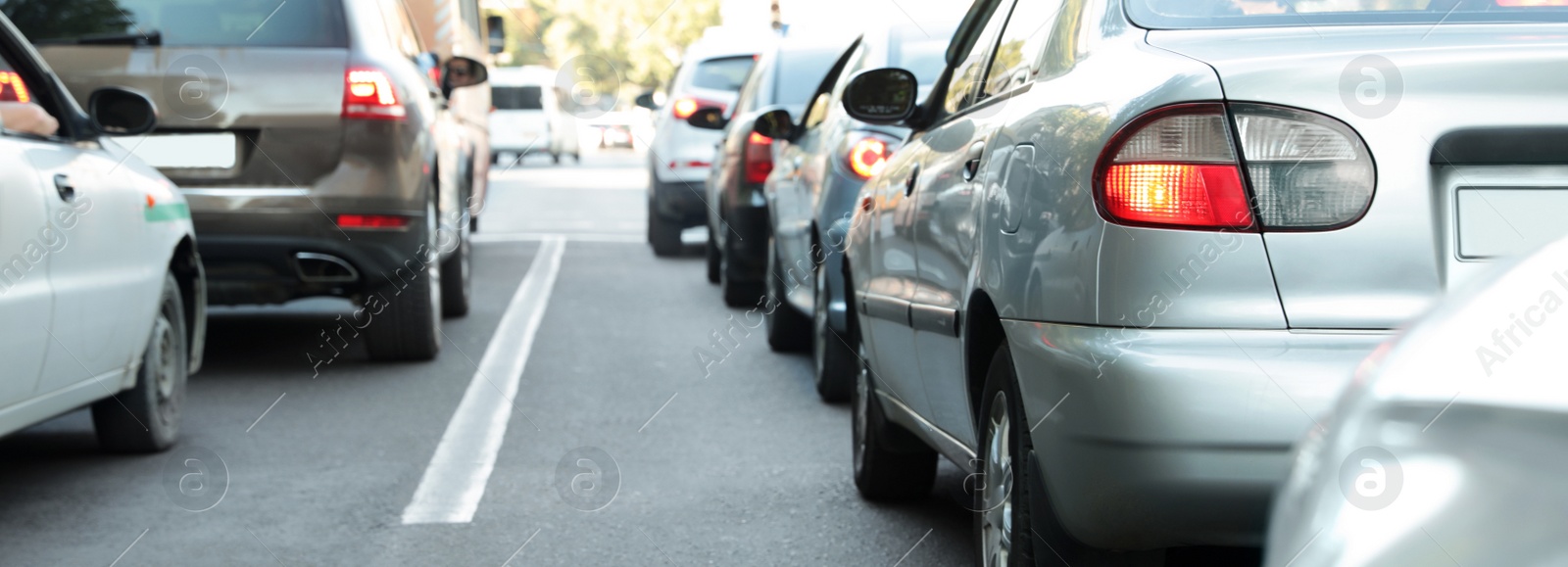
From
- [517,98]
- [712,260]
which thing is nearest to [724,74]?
[712,260]

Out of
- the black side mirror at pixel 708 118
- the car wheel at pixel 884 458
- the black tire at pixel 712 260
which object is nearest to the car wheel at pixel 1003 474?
the car wheel at pixel 884 458

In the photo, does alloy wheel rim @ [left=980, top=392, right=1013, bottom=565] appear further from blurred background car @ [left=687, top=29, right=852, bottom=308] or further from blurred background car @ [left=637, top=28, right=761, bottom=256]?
blurred background car @ [left=637, top=28, right=761, bottom=256]

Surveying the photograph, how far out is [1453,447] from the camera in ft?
4.93

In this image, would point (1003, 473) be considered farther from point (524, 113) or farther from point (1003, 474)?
point (524, 113)

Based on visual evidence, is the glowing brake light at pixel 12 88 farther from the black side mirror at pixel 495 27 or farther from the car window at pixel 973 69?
the black side mirror at pixel 495 27

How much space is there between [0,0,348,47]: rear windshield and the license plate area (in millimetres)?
5533

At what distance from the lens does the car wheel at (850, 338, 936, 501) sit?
5.08 meters

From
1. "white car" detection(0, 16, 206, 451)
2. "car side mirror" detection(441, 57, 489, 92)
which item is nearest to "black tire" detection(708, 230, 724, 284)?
"car side mirror" detection(441, 57, 489, 92)

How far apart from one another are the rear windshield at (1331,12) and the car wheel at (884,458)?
1880mm

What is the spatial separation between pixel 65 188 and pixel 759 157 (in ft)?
16.3

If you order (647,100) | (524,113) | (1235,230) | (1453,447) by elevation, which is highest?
(1453,447)

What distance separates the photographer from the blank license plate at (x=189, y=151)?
734cm

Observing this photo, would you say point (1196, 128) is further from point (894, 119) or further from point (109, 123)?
point (109, 123)

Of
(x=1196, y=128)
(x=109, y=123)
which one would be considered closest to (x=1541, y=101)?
(x=1196, y=128)
